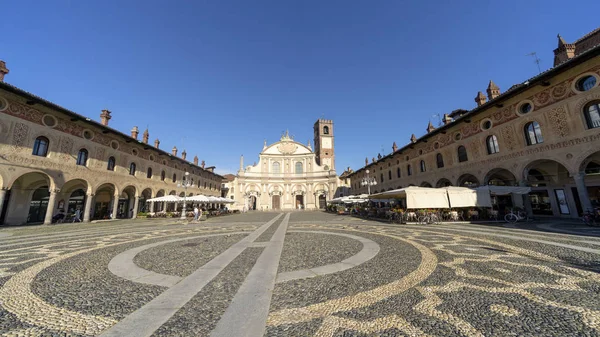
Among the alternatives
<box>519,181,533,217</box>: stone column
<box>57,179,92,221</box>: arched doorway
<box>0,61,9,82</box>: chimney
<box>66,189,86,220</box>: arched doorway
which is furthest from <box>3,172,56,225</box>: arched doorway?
<box>519,181,533,217</box>: stone column

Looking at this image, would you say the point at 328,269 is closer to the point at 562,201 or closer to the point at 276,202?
the point at 562,201

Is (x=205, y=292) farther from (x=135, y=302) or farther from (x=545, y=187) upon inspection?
(x=545, y=187)

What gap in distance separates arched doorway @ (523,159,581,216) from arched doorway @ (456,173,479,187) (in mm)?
3779

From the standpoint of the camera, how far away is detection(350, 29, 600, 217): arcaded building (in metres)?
12.2

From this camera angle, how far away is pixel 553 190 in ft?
57.5

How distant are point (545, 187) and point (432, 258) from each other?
21.0 m

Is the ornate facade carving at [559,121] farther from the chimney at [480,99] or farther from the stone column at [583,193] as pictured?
the chimney at [480,99]

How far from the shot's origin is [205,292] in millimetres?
3803

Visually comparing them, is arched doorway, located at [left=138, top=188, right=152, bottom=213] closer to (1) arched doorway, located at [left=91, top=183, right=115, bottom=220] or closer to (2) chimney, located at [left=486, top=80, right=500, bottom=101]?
(1) arched doorway, located at [left=91, top=183, right=115, bottom=220]

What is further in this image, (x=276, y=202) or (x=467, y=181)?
(x=276, y=202)

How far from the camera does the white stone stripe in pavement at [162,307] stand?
258cm

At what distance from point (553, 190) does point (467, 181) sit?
576cm

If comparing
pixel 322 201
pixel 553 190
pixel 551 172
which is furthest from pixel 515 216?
pixel 322 201

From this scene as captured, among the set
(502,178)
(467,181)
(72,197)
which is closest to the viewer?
(502,178)
